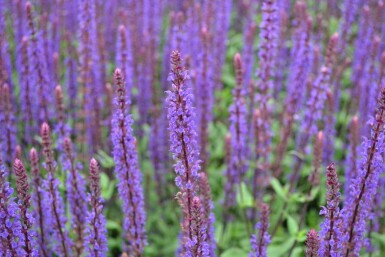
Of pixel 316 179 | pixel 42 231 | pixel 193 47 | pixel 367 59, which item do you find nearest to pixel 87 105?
pixel 193 47

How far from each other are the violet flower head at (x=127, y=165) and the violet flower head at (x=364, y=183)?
2.06m

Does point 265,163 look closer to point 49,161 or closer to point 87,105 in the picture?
point 87,105

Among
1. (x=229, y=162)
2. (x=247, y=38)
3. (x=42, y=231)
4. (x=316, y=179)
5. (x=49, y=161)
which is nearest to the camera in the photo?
(x=49, y=161)

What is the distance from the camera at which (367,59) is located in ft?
30.7

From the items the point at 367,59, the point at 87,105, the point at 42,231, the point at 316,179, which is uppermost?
the point at 367,59

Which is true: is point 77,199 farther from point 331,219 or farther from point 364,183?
point 364,183

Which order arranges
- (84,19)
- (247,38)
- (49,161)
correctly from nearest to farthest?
(49,161)
(84,19)
(247,38)

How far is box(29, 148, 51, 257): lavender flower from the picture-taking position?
209 inches

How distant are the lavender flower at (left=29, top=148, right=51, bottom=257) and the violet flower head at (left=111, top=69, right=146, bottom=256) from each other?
0.80 meters

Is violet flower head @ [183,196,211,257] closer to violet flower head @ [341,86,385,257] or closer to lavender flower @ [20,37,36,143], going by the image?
violet flower head @ [341,86,385,257]

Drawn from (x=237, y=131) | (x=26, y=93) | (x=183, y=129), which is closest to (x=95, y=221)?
(x=183, y=129)

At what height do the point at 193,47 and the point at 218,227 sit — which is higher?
the point at 193,47

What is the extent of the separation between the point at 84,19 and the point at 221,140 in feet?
10.6

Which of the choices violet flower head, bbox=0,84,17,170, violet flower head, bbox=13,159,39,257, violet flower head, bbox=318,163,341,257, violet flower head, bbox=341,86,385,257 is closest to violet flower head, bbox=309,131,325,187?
violet flower head, bbox=341,86,385,257
